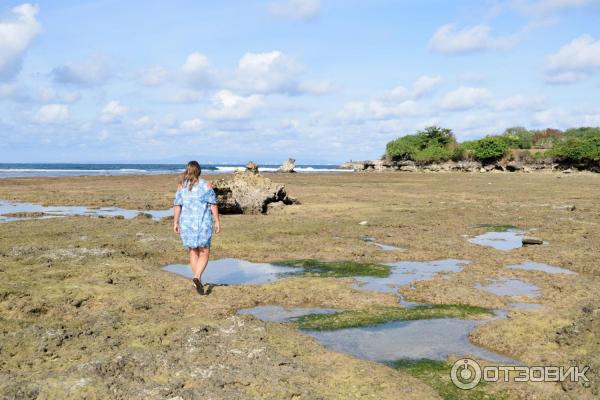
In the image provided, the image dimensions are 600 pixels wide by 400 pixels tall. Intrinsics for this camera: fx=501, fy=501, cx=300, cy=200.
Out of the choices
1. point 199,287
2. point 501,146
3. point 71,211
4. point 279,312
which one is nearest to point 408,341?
point 279,312

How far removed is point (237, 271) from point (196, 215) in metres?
2.69

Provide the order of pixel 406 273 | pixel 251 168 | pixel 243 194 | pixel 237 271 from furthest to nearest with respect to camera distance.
A: 1. pixel 251 168
2. pixel 243 194
3. pixel 237 271
4. pixel 406 273

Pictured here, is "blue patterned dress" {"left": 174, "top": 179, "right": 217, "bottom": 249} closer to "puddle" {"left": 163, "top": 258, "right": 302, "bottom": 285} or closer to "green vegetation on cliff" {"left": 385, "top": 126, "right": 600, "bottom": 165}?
A: "puddle" {"left": 163, "top": 258, "right": 302, "bottom": 285}

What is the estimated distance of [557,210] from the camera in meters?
23.0

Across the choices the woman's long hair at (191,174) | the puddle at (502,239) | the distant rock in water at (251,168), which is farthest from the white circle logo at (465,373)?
the distant rock in water at (251,168)

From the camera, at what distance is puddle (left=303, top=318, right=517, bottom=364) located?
661 cm

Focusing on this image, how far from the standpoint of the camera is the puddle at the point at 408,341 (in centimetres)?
661

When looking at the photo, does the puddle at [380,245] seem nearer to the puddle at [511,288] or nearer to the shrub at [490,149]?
the puddle at [511,288]

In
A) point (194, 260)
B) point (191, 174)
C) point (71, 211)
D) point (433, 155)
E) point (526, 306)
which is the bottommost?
point (526, 306)

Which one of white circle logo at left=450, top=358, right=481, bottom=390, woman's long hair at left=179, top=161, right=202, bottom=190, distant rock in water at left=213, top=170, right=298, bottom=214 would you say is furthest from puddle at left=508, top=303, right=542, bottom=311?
distant rock in water at left=213, top=170, right=298, bottom=214

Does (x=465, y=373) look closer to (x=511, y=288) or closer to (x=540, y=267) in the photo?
(x=511, y=288)

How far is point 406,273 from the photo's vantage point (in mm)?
11406

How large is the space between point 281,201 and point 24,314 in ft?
56.6

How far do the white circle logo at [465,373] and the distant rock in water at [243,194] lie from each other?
16.8 metres
